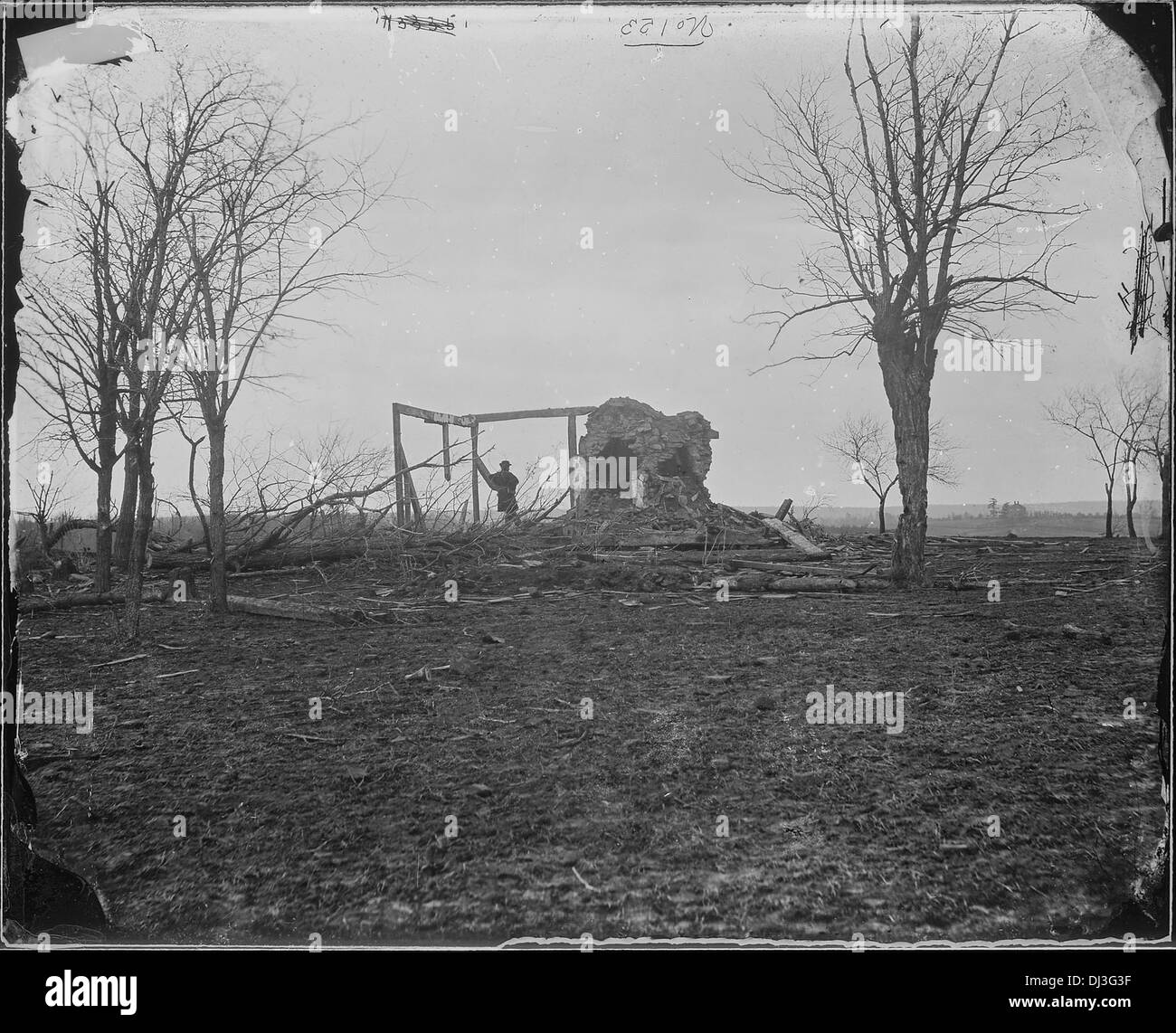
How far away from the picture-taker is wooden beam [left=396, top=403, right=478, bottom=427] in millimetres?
8102

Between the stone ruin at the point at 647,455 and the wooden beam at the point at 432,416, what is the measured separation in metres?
7.24

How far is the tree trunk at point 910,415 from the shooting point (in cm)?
791

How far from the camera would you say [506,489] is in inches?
386

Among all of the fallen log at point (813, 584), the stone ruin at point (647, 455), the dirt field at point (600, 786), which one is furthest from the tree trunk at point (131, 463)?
the stone ruin at point (647, 455)

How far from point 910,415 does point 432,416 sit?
19.4 feet

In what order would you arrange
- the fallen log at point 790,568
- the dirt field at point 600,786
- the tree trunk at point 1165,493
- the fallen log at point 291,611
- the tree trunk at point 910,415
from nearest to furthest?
the dirt field at point 600,786 → the tree trunk at point 1165,493 → the fallen log at point 291,611 → the tree trunk at point 910,415 → the fallen log at point 790,568

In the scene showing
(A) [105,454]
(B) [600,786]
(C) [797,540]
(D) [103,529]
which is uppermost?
(A) [105,454]

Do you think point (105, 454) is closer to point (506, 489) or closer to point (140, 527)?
point (140, 527)

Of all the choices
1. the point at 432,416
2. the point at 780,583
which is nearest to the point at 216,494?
the point at 432,416

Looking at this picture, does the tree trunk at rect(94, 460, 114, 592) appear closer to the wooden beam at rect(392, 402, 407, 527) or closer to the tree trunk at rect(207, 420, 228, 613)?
the tree trunk at rect(207, 420, 228, 613)

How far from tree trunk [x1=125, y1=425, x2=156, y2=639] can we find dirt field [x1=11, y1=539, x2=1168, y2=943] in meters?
0.27

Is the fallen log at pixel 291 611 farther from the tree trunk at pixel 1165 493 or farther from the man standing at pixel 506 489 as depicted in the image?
the tree trunk at pixel 1165 493

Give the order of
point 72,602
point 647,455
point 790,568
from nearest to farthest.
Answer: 1. point 72,602
2. point 790,568
3. point 647,455

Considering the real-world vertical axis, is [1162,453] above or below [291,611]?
above
